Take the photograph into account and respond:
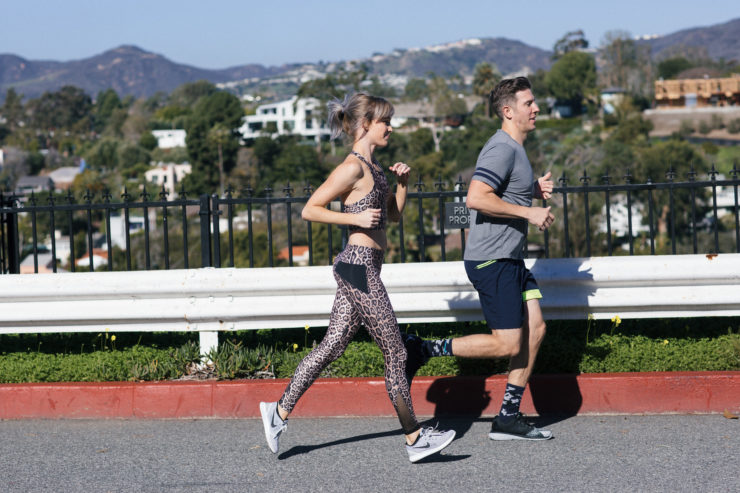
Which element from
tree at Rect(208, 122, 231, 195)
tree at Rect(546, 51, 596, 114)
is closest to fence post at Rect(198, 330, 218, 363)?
tree at Rect(208, 122, 231, 195)

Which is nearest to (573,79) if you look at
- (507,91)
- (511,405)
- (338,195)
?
(507,91)

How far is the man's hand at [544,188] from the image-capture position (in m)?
4.71

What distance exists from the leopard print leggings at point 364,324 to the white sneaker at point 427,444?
0.19ft

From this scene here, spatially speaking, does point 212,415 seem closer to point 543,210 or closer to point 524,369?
point 524,369

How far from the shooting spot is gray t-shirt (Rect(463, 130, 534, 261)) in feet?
14.9

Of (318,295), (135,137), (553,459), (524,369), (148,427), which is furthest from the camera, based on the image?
(135,137)

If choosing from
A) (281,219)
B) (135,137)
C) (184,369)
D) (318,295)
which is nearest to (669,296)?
(318,295)

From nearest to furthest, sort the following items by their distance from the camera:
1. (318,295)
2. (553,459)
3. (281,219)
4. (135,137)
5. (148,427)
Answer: (553,459)
(148,427)
(318,295)
(281,219)
(135,137)

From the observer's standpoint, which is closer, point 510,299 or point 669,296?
point 510,299

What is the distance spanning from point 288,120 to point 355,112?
523 feet

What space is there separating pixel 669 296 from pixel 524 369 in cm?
116

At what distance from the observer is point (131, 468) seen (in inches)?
172

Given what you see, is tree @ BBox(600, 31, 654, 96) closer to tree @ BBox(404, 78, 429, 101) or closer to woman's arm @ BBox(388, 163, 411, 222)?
tree @ BBox(404, 78, 429, 101)

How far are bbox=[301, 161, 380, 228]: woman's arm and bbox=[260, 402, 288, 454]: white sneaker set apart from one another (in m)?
0.92
